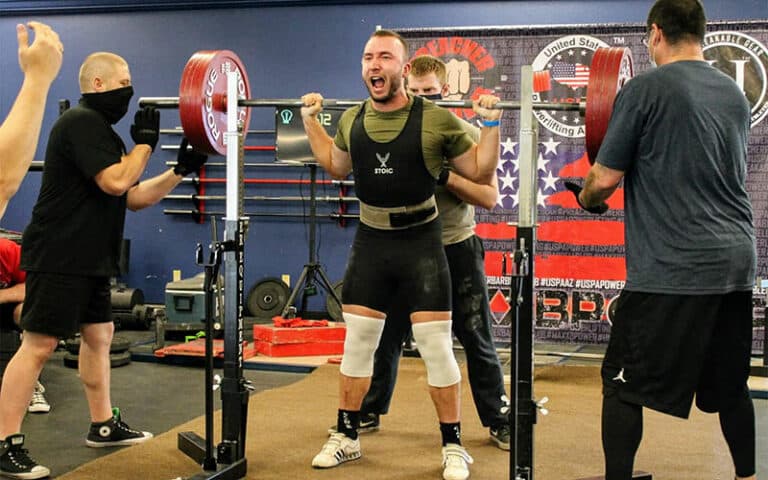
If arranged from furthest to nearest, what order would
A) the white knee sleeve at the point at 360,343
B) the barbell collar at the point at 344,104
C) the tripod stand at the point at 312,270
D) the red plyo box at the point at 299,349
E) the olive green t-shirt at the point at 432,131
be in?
the tripod stand at the point at 312,270
the red plyo box at the point at 299,349
the white knee sleeve at the point at 360,343
the olive green t-shirt at the point at 432,131
the barbell collar at the point at 344,104

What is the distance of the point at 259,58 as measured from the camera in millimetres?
7016

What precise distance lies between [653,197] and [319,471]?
56.0 inches

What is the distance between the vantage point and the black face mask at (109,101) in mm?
3145

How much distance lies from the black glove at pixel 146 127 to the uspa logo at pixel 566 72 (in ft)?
10.2

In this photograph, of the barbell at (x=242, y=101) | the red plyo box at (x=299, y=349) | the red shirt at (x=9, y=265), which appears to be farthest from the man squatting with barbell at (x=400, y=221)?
the red plyo box at (x=299, y=349)

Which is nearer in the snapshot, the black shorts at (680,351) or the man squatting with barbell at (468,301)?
the black shorts at (680,351)

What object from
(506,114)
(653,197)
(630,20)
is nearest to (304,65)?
(506,114)

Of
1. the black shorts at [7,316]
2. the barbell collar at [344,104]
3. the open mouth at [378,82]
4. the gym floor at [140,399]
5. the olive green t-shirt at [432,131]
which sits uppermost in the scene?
the open mouth at [378,82]

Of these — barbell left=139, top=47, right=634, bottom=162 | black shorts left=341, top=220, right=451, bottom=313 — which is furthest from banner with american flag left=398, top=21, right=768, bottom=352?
black shorts left=341, top=220, right=451, bottom=313

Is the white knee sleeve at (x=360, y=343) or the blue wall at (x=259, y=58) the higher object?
the blue wall at (x=259, y=58)

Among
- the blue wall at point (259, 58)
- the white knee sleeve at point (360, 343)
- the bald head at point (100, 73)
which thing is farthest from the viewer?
the blue wall at point (259, 58)

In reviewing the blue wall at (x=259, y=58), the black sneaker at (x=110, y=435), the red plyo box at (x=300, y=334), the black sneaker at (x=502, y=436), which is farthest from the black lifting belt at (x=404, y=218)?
the blue wall at (x=259, y=58)

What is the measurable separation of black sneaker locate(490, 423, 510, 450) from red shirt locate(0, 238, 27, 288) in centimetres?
221

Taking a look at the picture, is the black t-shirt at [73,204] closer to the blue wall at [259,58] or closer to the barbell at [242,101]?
the barbell at [242,101]
